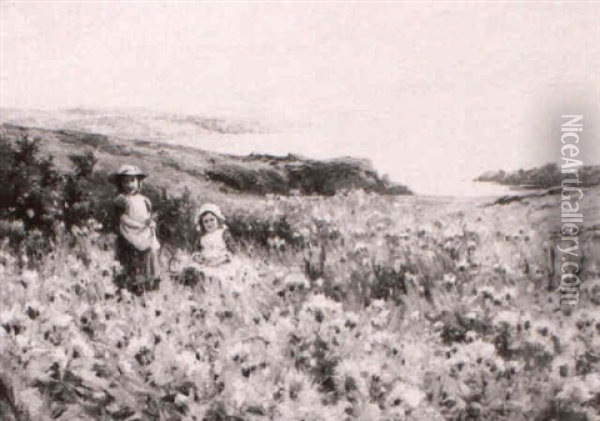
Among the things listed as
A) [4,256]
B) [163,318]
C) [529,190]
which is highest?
[529,190]

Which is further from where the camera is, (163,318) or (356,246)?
(356,246)

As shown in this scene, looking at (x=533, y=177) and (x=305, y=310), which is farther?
(x=533, y=177)

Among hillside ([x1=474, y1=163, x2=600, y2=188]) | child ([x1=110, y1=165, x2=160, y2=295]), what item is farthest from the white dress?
hillside ([x1=474, y1=163, x2=600, y2=188])

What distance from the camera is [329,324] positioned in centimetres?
261

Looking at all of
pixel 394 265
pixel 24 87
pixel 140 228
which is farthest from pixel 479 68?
pixel 24 87

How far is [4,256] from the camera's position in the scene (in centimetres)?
267

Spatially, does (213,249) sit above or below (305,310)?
above

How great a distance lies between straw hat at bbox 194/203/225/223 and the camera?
8.97 ft

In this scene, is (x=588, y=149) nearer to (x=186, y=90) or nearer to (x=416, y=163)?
(x=416, y=163)

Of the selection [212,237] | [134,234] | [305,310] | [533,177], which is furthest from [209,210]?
[533,177]

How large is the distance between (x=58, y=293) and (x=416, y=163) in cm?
112

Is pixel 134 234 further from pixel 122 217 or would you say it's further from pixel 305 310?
pixel 305 310

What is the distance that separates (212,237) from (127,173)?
32 cm

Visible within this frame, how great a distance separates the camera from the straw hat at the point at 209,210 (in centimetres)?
273
